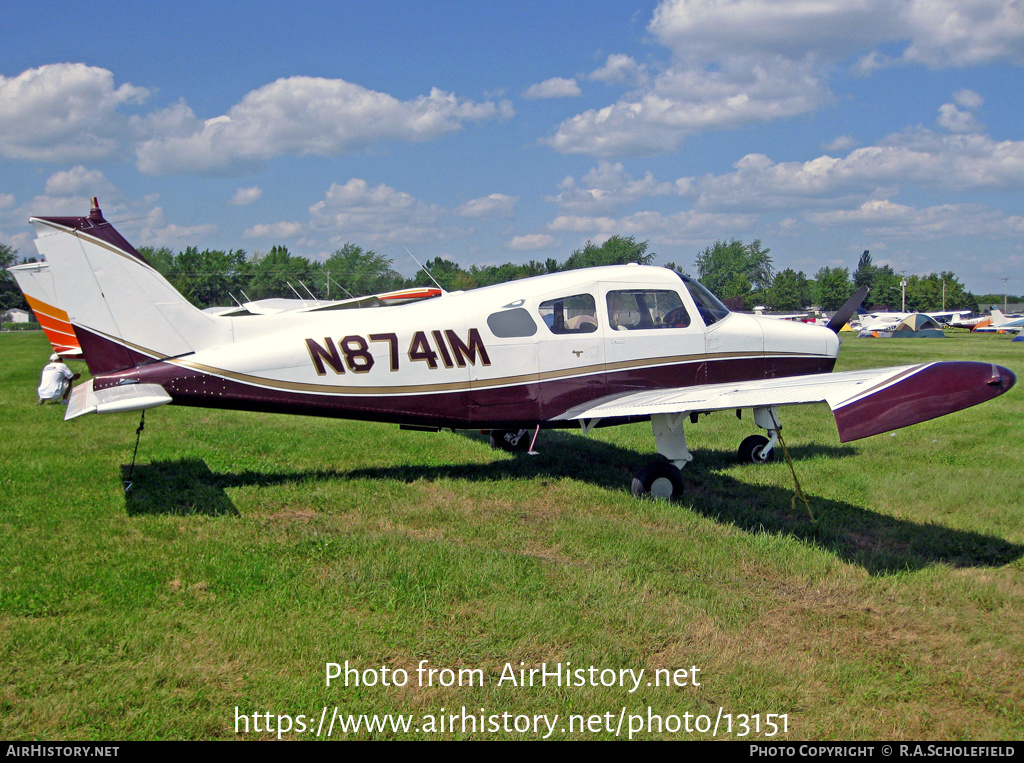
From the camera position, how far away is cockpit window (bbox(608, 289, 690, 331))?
9.14 metres

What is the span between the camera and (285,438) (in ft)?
40.3

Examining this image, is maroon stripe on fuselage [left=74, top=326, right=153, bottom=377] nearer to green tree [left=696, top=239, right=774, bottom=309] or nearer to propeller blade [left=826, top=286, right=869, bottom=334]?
propeller blade [left=826, top=286, right=869, bottom=334]

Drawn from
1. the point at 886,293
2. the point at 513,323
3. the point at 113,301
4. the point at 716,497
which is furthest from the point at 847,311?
the point at 886,293

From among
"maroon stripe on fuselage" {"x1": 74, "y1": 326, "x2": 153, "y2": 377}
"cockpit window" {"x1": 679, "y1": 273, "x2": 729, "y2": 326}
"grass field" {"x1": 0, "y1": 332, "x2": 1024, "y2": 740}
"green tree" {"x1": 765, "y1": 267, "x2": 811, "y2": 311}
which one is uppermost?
"green tree" {"x1": 765, "y1": 267, "x2": 811, "y2": 311}

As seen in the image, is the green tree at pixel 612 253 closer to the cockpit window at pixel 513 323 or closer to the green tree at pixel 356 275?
the green tree at pixel 356 275

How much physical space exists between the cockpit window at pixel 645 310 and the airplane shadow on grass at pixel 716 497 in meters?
2.04

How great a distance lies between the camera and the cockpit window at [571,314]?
8.91 meters

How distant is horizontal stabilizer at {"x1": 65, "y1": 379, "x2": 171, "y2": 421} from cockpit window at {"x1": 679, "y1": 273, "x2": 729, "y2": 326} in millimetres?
6354

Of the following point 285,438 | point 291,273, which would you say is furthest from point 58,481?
point 291,273

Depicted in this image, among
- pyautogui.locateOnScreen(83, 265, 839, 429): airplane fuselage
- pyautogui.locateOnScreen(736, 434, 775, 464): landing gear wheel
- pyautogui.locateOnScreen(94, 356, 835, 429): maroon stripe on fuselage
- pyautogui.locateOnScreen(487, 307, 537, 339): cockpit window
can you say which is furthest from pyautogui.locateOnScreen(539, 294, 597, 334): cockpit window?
pyautogui.locateOnScreen(736, 434, 775, 464): landing gear wheel

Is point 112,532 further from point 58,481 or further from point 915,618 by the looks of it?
point 915,618

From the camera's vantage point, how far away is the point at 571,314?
8992mm

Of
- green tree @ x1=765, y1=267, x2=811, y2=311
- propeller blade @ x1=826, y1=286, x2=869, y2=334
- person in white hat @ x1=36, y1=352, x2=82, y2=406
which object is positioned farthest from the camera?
green tree @ x1=765, y1=267, x2=811, y2=311

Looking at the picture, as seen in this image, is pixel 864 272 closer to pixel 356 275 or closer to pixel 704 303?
pixel 356 275
